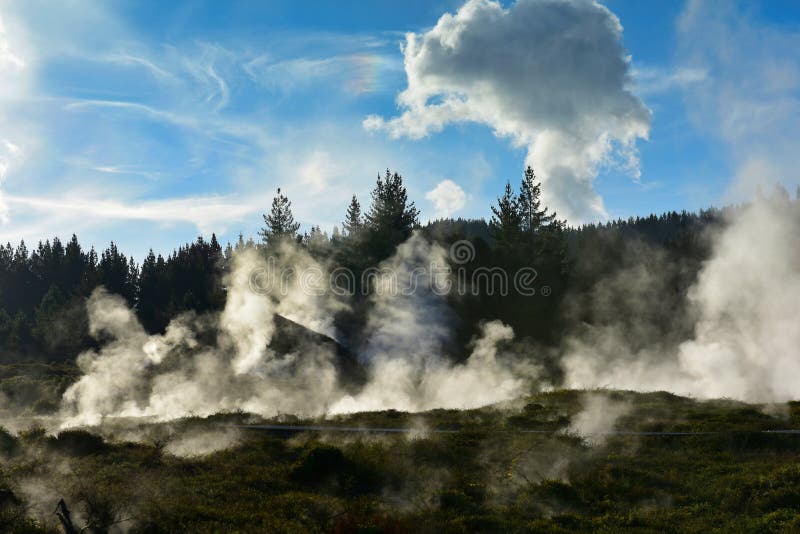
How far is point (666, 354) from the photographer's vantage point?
45.9 meters

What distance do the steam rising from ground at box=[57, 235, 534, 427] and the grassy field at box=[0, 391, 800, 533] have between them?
27.1 feet

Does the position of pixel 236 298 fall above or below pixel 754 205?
below

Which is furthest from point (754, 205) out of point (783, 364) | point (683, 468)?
point (683, 468)

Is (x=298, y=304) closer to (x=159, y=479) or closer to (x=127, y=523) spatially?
(x=159, y=479)

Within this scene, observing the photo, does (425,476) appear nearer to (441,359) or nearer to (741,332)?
(441,359)

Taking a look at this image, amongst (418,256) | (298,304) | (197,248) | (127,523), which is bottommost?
(127,523)

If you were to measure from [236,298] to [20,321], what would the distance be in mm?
34409

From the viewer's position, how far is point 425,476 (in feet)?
58.2

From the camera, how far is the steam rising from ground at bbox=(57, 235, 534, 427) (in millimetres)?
35562

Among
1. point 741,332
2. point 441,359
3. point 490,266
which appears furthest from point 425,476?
point 490,266

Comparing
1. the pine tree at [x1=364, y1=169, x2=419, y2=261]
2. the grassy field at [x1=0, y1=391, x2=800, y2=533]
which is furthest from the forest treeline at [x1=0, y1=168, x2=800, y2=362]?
the grassy field at [x1=0, y1=391, x2=800, y2=533]

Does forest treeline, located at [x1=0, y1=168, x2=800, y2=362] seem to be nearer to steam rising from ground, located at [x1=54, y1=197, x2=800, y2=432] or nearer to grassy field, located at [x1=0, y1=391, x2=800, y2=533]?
steam rising from ground, located at [x1=54, y1=197, x2=800, y2=432]

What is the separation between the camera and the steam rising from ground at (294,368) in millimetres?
35562

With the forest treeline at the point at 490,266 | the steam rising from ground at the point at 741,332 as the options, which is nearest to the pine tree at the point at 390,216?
the forest treeline at the point at 490,266
